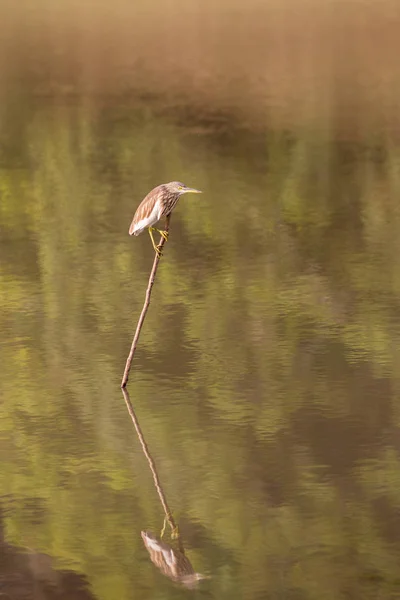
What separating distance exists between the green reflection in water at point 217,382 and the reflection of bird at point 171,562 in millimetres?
61

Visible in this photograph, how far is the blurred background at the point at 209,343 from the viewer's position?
19.3 ft

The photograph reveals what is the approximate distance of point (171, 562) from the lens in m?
5.73

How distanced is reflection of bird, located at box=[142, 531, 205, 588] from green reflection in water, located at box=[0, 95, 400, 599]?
0.06 meters

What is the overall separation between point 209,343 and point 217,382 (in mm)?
810

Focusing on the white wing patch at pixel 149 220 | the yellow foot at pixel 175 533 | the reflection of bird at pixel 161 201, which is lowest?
the yellow foot at pixel 175 533

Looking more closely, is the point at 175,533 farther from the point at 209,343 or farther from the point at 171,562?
the point at 209,343

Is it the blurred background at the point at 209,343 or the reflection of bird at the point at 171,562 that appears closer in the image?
the reflection of bird at the point at 171,562

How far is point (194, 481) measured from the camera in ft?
21.7

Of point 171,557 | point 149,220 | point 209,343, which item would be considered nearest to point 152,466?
point 171,557

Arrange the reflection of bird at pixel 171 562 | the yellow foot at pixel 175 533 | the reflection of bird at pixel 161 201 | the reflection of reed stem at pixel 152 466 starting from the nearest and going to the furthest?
the reflection of bird at pixel 171 562
the yellow foot at pixel 175 533
the reflection of reed stem at pixel 152 466
the reflection of bird at pixel 161 201

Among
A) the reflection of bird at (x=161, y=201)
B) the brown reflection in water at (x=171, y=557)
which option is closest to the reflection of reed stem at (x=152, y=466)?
the brown reflection in water at (x=171, y=557)

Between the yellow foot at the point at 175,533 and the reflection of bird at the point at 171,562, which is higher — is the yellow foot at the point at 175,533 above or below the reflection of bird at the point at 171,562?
below

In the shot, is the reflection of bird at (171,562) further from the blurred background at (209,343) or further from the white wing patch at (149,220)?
the white wing patch at (149,220)

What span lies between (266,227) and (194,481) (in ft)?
19.9
